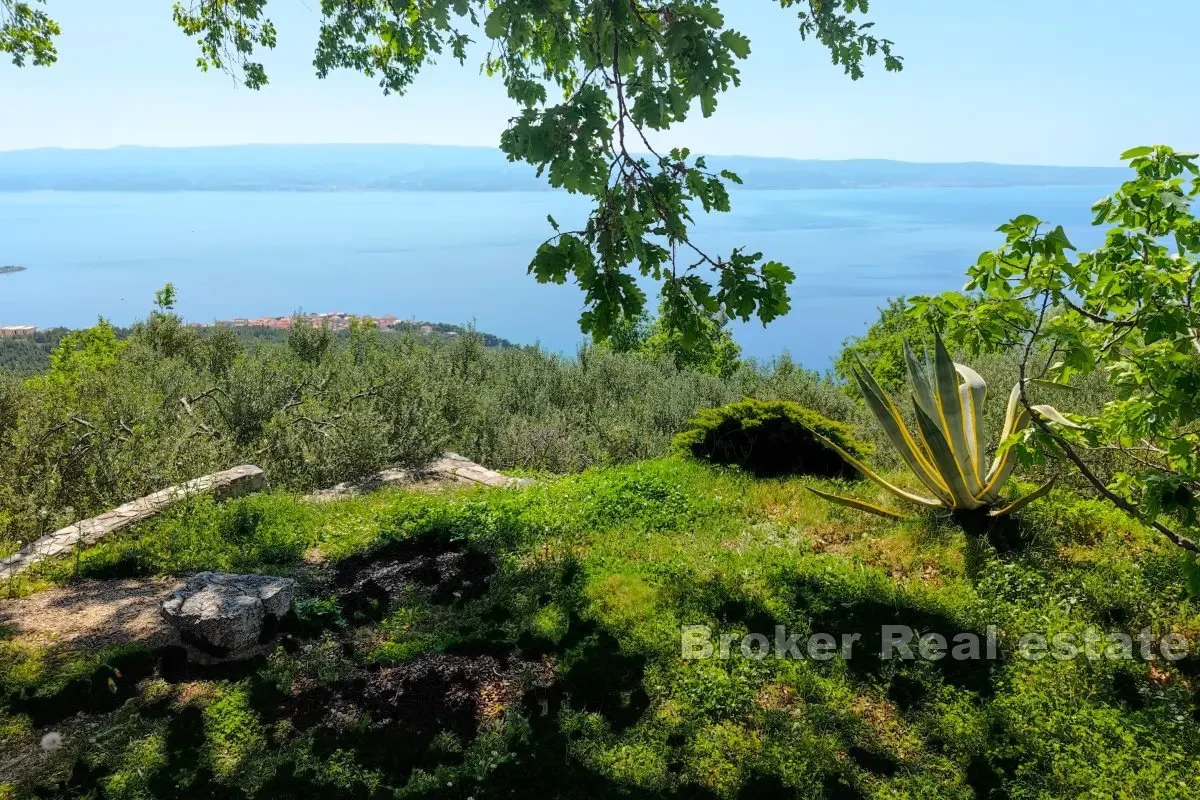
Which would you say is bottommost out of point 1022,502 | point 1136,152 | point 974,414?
point 1022,502

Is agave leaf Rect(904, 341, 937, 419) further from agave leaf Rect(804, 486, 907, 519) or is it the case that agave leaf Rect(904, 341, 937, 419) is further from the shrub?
the shrub

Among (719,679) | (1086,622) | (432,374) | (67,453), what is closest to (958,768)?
(719,679)

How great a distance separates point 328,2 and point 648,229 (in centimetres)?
597

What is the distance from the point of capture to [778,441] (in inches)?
262

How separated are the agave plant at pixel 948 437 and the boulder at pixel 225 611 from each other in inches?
148

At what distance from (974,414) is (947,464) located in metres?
0.68

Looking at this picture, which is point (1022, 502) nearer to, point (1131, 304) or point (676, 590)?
point (1131, 304)

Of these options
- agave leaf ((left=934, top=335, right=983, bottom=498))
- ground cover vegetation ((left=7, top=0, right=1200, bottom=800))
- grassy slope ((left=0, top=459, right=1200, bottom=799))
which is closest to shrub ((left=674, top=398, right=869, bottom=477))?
ground cover vegetation ((left=7, top=0, right=1200, bottom=800))

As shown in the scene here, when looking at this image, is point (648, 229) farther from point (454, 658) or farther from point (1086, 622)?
point (1086, 622)

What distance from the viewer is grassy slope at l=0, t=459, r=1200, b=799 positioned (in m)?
2.85

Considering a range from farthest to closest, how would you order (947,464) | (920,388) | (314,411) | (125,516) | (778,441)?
1. (314,411)
2. (778,441)
3. (125,516)
4. (920,388)
5. (947,464)

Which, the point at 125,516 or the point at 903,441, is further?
the point at 125,516

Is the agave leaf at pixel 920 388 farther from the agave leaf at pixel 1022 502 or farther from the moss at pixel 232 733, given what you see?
the moss at pixel 232 733

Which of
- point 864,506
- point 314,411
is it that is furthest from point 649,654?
point 314,411
